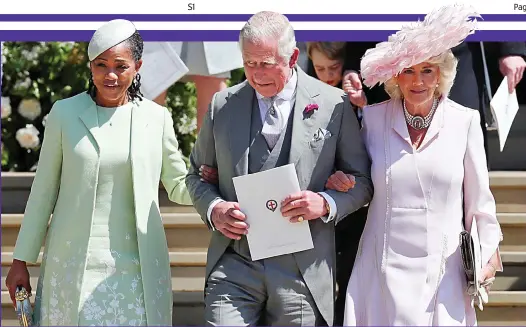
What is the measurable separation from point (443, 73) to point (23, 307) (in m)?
2.13

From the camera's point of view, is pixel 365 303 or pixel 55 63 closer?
pixel 365 303

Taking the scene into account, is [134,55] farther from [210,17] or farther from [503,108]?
[503,108]

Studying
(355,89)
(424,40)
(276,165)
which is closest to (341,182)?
(276,165)

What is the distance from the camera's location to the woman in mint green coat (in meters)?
4.66

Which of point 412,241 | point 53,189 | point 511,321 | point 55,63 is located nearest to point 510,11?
point 412,241

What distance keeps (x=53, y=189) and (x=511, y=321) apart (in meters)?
3.09

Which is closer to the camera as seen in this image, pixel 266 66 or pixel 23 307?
pixel 266 66

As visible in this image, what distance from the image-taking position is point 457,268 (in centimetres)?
457

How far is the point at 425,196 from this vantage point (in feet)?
15.0

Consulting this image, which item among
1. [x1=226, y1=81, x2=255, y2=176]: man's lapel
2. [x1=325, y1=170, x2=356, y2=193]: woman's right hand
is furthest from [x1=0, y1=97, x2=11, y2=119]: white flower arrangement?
[x1=325, y1=170, x2=356, y2=193]: woman's right hand

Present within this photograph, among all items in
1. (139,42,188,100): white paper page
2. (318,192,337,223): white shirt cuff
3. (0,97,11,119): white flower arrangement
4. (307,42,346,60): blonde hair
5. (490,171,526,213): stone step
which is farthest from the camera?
(0,97,11,119): white flower arrangement

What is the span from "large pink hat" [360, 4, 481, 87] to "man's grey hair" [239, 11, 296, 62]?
416mm

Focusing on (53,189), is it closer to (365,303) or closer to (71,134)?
(71,134)

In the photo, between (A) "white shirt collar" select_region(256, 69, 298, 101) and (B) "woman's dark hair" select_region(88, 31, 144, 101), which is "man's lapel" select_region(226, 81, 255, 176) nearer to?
(A) "white shirt collar" select_region(256, 69, 298, 101)
